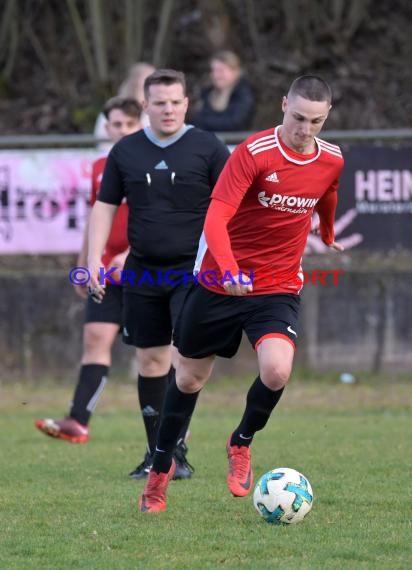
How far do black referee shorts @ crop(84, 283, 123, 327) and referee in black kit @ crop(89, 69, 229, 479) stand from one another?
5.17ft

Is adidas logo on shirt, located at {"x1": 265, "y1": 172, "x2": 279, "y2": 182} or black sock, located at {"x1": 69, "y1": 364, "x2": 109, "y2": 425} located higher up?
adidas logo on shirt, located at {"x1": 265, "y1": 172, "x2": 279, "y2": 182}

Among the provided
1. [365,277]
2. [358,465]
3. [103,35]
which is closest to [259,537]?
[358,465]

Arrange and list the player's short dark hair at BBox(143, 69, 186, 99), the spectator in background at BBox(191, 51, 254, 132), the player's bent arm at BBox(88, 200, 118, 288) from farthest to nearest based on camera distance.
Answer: the spectator in background at BBox(191, 51, 254, 132), the player's short dark hair at BBox(143, 69, 186, 99), the player's bent arm at BBox(88, 200, 118, 288)

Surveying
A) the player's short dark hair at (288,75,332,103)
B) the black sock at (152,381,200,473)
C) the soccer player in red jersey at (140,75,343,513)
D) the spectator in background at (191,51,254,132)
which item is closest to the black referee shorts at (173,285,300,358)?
the soccer player in red jersey at (140,75,343,513)

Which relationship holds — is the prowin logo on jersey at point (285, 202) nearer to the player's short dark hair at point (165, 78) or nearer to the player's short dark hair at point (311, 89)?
the player's short dark hair at point (311, 89)

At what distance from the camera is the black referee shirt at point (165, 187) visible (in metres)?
7.50

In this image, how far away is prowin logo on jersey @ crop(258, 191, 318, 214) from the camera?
6211mm

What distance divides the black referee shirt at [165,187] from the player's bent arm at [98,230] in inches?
2.3

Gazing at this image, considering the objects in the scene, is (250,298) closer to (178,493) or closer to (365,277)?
(178,493)

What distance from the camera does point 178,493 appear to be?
6.85m

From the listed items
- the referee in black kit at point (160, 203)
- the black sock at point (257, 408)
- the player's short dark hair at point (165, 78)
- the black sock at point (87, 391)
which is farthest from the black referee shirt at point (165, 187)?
the black sock at point (87, 391)

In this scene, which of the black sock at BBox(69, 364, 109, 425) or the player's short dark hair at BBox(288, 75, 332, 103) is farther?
the black sock at BBox(69, 364, 109, 425)

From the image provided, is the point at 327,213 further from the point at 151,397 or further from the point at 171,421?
the point at 151,397

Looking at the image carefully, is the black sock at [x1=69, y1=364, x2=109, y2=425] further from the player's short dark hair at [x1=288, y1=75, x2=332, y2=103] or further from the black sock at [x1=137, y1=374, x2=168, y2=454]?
the player's short dark hair at [x1=288, y1=75, x2=332, y2=103]
